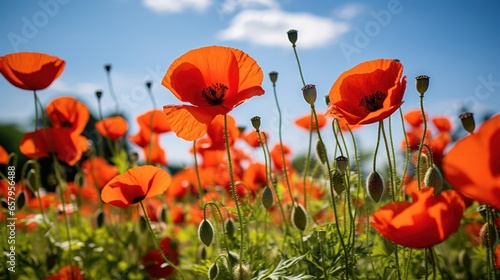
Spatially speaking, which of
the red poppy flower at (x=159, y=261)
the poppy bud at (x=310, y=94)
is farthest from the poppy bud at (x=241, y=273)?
the red poppy flower at (x=159, y=261)

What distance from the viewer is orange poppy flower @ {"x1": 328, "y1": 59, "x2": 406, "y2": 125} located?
1490mm

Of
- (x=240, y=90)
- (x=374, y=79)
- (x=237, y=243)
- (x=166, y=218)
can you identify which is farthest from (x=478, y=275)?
(x=166, y=218)

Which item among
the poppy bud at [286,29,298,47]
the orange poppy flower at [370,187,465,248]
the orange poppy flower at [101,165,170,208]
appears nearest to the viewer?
the orange poppy flower at [370,187,465,248]

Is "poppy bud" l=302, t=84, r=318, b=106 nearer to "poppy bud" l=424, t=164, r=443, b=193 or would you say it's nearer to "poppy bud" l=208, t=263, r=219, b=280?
"poppy bud" l=424, t=164, r=443, b=193

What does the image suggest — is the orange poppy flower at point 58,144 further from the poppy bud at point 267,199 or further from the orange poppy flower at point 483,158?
the orange poppy flower at point 483,158

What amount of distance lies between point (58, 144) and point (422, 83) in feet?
6.63

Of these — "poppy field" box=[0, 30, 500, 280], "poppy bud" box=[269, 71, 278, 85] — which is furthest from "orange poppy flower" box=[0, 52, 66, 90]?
"poppy bud" box=[269, 71, 278, 85]

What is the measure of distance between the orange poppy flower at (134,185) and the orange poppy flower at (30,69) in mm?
857

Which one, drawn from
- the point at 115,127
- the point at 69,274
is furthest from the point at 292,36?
the point at 115,127

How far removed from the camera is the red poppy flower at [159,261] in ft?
7.93

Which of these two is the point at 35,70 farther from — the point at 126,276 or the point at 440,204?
the point at 440,204

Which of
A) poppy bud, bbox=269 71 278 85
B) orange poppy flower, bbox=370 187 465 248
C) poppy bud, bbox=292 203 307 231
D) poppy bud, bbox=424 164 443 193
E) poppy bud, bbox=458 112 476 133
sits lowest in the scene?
poppy bud, bbox=292 203 307 231

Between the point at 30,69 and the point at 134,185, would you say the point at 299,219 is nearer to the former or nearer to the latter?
the point at 134,185

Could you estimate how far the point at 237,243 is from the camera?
2168 mm
